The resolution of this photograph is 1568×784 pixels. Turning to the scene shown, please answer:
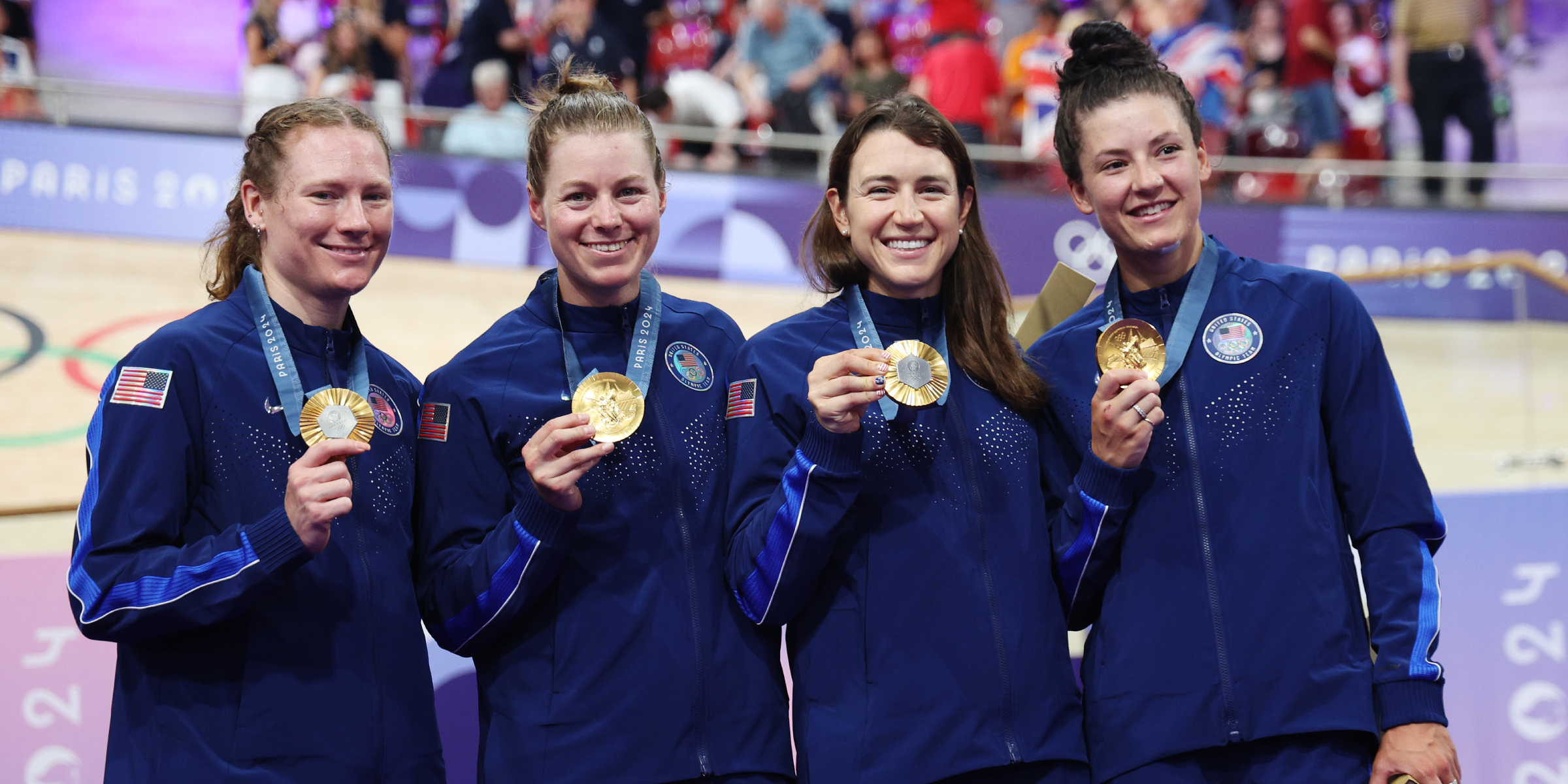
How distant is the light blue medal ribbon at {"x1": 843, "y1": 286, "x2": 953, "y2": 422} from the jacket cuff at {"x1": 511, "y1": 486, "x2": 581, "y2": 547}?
69cm

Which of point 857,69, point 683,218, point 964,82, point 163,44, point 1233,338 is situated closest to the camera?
point 1233,338

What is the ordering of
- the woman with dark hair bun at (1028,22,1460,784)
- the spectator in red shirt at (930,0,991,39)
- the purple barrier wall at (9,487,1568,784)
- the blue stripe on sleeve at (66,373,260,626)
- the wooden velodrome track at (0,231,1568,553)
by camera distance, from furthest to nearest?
the spectator in red shirt at (930,0,991,39)
the wooden velodrome track at (0,231,1568,553)
the purple barrier wall at (9,487,1568,784)
the woman with dark hair bun at (1028,22,1460,784)
the blue stripe on sleeve at (66,373,260,626)

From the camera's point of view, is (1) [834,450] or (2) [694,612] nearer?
(1) [834,450]

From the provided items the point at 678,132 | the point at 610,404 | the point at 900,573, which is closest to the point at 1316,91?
the point at 678,132

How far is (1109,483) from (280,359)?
171 centimetres

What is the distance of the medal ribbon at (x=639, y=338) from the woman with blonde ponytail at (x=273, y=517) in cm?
39

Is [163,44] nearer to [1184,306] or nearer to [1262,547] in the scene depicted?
[1184,306]

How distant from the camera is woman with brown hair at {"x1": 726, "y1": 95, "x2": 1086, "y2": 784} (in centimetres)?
252

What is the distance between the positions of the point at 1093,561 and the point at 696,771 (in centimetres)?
92

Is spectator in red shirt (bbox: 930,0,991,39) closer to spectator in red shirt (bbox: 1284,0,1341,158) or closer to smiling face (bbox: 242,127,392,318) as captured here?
spectator in red shirt (bbox: 1284,0,1341,158)

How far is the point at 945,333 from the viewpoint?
113 inches

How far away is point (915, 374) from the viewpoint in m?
2.60

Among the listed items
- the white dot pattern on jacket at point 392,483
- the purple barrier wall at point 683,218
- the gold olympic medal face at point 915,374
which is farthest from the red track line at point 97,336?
the gold olympic medal face at point 915,374

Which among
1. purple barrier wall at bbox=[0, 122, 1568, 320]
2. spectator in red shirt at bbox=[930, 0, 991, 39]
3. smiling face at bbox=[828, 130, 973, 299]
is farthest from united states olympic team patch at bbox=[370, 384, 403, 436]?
spectator in red shirt at bbox=[930, 0, 991, 39]
